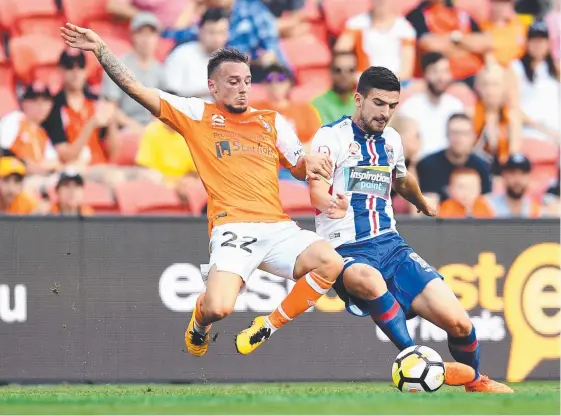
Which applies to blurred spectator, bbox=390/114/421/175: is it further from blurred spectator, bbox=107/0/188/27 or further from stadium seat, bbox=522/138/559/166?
blurred spectator, bbox=107/0/188/27

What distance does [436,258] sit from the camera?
9.56m

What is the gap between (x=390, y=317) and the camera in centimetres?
734

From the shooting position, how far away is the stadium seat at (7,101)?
36.6ft

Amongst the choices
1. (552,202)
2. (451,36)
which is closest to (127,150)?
(451,36)

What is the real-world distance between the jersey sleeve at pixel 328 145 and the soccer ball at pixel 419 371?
4.37ft

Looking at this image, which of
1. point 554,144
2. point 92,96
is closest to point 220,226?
point 92,96

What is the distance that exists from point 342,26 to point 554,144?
282cm

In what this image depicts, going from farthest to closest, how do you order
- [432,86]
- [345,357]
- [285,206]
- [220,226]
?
[432,86]
[285,206]
[345,357]
[220,226]

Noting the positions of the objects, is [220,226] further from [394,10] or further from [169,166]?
[394,10]

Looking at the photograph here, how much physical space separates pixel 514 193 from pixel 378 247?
15.1ft

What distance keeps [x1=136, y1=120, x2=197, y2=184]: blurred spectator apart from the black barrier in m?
1.76

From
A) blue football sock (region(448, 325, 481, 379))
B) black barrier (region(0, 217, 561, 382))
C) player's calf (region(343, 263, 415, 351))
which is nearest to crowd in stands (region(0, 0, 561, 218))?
black barrier (region(0, 217, 561, 382))

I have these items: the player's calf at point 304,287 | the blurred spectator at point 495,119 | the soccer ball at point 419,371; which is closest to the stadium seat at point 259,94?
the blurred spectator at point 495,119

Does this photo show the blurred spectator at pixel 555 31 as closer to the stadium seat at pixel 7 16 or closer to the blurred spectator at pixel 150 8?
the blurred spectator at pixel 150 8
